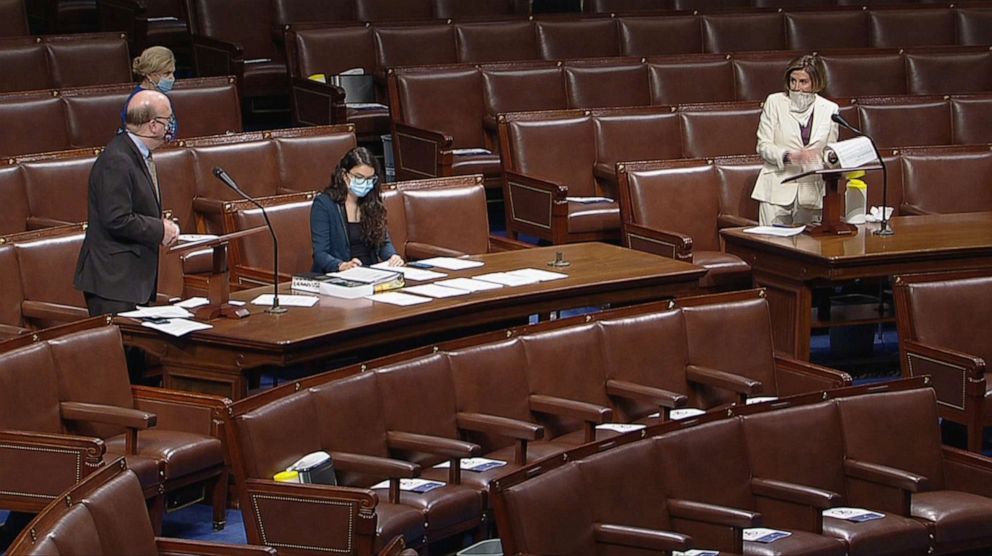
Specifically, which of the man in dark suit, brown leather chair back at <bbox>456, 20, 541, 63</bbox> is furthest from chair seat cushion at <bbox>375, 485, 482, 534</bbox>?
brown leather chair back at <bbox>456, 20, 541, 63</bbox>

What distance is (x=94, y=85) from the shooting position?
5.96 m

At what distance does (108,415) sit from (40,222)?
162 cm

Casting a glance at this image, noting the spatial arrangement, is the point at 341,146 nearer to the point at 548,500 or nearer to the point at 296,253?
the point at 296,253

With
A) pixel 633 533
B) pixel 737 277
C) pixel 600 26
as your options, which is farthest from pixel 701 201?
pixel 633 533

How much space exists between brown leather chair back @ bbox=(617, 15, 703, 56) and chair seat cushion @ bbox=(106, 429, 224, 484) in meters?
3.93

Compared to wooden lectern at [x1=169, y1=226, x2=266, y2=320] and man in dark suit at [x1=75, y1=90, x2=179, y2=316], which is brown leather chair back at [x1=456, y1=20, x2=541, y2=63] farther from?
wooden lectern at [x1=169, y1=226, x2=266, y2=320]

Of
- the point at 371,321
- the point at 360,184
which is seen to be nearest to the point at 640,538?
the point at 371,321

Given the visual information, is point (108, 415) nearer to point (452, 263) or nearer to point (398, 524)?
point (398, 524)

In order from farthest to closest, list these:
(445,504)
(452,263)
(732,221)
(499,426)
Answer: (732,221) < (452,263) < (499,426) < (445,504)

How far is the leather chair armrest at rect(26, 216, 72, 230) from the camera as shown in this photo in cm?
486

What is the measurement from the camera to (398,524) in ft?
10.3

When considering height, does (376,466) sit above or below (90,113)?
below

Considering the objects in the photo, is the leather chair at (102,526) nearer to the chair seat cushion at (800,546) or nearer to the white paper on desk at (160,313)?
the chair seat cushion at (800,546)

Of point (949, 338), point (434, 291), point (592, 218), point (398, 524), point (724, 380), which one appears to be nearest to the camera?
point (398, 524)
